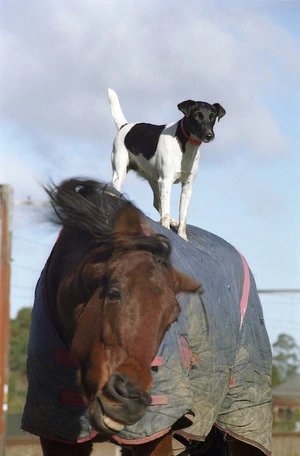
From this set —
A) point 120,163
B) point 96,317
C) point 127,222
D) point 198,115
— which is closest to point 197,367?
point 127,222

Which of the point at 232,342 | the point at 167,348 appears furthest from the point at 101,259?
the point at 232,342

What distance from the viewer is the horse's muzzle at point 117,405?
12.3 feet

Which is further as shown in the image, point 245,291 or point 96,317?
point 245,291

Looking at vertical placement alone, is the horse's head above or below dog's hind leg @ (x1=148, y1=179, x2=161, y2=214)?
below

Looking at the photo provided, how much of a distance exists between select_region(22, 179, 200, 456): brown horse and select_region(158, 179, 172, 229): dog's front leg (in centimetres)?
118

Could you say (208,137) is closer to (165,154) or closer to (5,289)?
(165,154)

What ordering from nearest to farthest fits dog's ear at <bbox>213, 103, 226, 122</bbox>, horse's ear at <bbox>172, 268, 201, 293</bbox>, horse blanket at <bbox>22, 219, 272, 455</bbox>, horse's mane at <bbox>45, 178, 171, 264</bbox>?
horse's ear at <bbox>172, 268, 201, 293</bbox> → horse's mane at <bbox>45, 178, 171, 264</bbox> → horse blanket at <bbox>22, 219, 272, 455</bbox> → dog's ear at <bbox>213, 103, 226, 122</bbox>

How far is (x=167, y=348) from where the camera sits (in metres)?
4.50

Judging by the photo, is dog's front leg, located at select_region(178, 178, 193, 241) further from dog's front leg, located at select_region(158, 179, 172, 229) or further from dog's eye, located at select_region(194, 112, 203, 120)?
dog's eye, located at select_region(194, 112, 203, 120)

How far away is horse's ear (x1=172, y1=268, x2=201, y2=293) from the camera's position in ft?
13.8

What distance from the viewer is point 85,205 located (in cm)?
455

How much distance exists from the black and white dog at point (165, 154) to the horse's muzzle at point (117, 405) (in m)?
2.19

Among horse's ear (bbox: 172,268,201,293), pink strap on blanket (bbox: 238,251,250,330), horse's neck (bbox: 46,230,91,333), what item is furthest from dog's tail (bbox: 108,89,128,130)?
horse's ear (bbox: 172,268,201,293)

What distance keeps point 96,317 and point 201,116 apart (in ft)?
7.93
